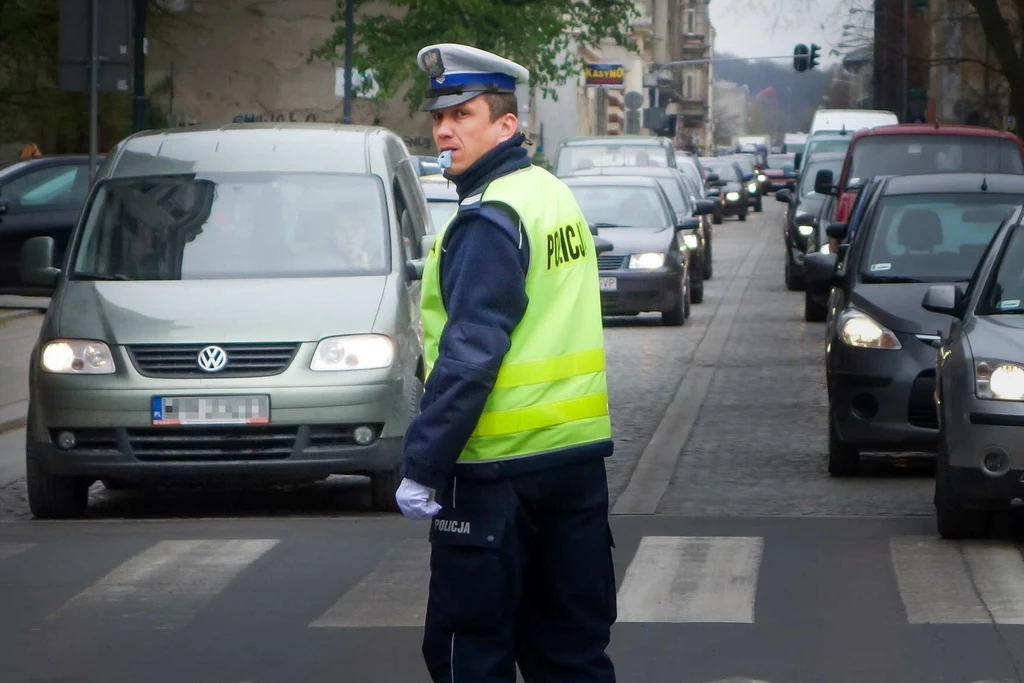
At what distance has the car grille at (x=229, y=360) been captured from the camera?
943cm

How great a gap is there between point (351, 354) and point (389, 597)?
208cm

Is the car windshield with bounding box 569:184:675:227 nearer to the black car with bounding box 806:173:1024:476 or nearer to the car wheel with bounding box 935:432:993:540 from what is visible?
the black car with bounding box 806:173:1024:476

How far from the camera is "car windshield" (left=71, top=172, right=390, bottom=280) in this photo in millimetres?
10188

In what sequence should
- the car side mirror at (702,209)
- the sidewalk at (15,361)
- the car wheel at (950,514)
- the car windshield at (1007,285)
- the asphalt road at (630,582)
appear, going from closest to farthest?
the asphalt road at (630,582), the car wheel at (950,514), the car windshield at (1007,285), the sidewalk at (15,361), the car side mirror at (702,209)

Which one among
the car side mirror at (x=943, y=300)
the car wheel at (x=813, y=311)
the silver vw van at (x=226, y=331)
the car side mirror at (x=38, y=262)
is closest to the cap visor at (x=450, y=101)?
the silver vw van at (x=226, y=331)

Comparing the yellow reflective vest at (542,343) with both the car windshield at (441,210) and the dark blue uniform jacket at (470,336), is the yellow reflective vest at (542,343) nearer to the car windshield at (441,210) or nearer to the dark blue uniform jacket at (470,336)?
the dark blue uniform jacket at (470,336)

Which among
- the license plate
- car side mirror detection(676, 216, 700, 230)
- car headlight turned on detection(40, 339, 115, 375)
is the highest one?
car side mirror detection(676, 216, 700, 230)

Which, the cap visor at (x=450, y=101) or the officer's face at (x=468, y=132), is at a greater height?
the cap visor at (x=450, y=101)

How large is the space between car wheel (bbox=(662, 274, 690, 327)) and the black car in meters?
9.36

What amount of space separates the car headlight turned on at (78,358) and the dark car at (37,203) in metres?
14.3

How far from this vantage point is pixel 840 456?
36.5 feet

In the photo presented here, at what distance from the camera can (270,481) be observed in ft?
32.3

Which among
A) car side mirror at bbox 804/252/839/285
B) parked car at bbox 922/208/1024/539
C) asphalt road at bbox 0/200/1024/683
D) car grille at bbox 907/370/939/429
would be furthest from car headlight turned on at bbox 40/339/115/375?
car side mirror at bbox 804/252/839/285

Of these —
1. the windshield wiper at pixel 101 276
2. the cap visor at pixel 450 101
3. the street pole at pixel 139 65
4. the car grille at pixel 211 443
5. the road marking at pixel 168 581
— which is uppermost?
the street pole at pixel 139 65
